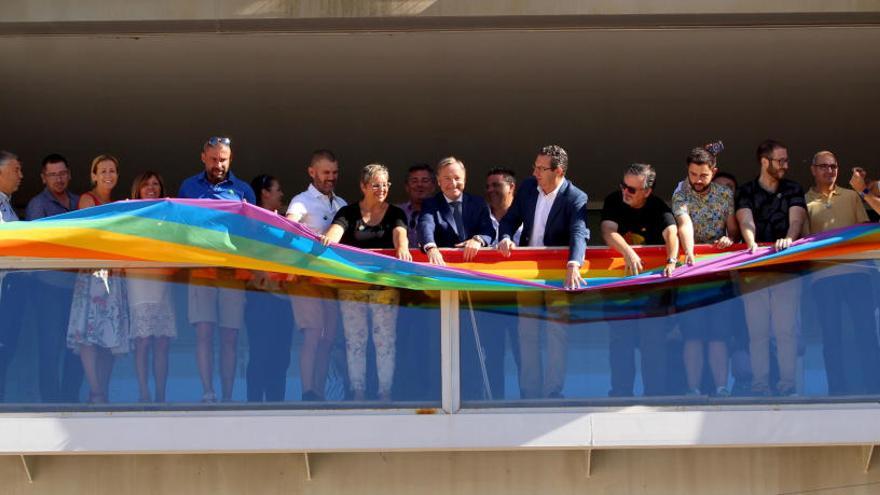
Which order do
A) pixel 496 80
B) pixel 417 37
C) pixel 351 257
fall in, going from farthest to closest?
pixel 496 80
pixel 417 37
pixel 351 257

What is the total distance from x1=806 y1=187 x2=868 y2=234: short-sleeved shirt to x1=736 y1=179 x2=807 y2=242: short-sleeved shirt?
0.51 feet

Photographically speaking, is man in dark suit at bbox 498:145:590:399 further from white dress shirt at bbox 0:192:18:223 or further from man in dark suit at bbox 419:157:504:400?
white dress shirt at bbox 0:192:18:223

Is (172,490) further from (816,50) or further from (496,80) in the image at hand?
(816,50)

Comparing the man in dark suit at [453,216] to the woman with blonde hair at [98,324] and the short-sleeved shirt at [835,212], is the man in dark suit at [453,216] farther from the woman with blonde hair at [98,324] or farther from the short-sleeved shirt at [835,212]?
the short-sleeved shirt at [835,212]

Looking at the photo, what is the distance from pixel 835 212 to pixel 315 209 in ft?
10.1

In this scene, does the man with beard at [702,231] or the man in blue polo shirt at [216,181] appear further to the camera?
the man in blue polo shirt at [216,181]

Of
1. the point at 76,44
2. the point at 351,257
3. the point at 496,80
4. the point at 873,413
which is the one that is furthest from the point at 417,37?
the point at 873,413

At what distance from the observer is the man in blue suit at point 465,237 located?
7.69 m

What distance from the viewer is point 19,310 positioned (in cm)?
781

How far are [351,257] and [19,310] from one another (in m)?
1.97

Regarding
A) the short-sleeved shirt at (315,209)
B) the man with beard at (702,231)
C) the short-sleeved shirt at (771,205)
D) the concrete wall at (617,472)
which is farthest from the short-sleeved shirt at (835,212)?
the short-sleeved shirt at (315,209)

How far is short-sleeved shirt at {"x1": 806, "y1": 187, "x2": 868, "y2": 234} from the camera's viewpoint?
7.99 meters

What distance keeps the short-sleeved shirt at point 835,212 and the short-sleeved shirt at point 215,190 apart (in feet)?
11.1

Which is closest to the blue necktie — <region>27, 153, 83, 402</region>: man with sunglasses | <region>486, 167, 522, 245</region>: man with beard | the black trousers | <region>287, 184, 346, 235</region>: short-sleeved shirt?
<region>486, 167, 522, 245</region>: man with beard
